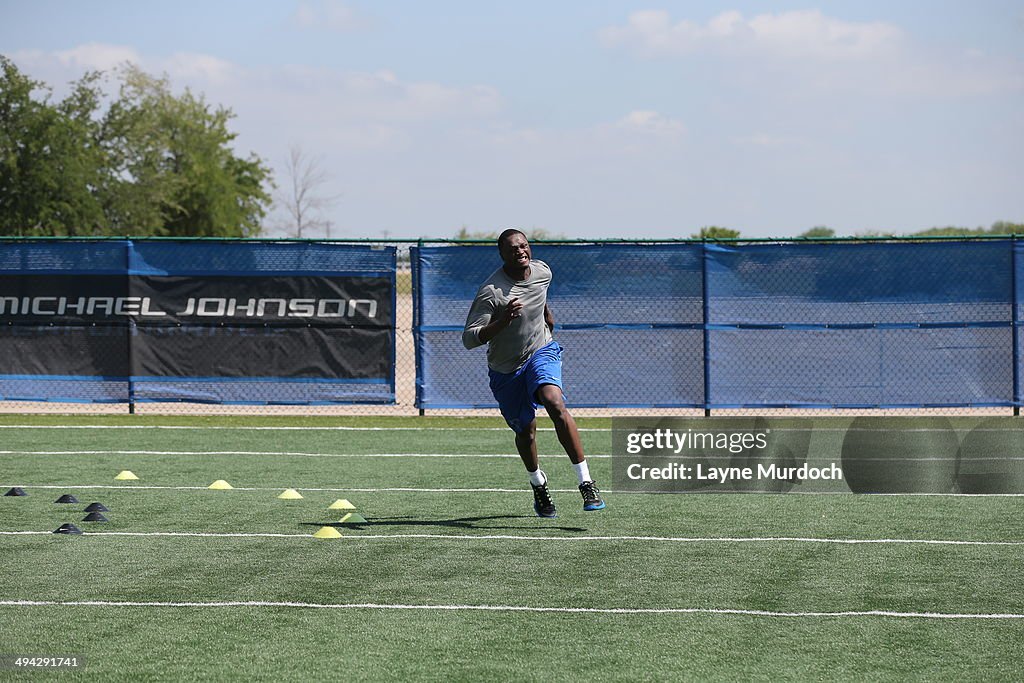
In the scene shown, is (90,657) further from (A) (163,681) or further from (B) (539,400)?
(B) (539,400)

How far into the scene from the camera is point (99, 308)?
1812cm

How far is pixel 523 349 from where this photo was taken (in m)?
9.34

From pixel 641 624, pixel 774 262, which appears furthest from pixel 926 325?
pixel 641 624

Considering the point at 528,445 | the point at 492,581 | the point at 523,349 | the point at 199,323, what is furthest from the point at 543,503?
the point at 199,323

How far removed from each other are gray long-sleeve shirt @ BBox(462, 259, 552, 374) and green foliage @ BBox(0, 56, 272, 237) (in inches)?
2168

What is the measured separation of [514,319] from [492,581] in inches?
91.6

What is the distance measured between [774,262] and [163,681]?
43.4 feet

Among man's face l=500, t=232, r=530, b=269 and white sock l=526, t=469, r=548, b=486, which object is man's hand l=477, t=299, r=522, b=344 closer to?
man's face l=500, t=232, r=530, b=269

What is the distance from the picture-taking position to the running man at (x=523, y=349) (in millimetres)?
9148

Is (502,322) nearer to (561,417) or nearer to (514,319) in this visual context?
(514,319)

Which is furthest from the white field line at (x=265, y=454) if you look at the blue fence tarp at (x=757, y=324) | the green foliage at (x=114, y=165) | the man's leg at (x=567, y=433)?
the green foliage at (x=114, y=165)

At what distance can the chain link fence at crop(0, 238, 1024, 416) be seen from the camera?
1722 centimetres

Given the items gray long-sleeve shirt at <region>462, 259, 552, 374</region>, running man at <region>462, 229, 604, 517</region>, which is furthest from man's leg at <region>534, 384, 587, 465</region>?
gray long-sleeve shirt at <region>462, 259, 552, 374</region>

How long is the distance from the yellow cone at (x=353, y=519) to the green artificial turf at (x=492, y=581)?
3.4 inches
